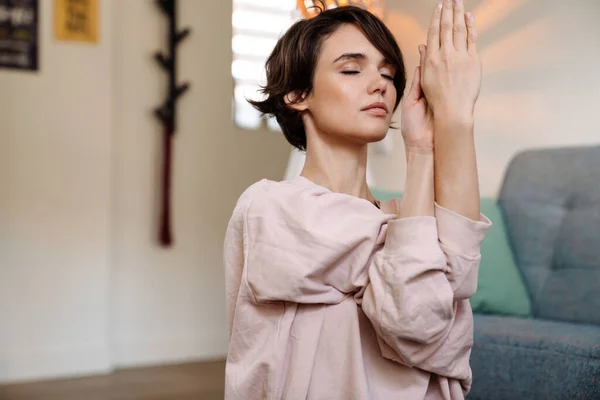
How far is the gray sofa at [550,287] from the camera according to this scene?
1.55 metres

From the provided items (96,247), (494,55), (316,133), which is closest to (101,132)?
(96,247)

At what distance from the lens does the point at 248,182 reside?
12.3 ft

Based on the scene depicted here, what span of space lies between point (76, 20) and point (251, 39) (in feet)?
3.17

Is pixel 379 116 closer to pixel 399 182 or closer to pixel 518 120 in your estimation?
pixel 518 120

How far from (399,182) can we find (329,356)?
2249 mm

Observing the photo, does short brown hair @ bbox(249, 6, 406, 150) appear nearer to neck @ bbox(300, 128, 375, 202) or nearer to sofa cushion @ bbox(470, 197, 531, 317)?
neck @ bbox(300, 128, 375, 202)

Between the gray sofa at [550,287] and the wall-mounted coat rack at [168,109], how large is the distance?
69.6 inches

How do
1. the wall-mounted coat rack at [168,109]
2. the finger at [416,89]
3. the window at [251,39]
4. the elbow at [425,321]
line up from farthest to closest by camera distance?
the window at [251,39] < the wall-mounted coat rack at [168,109] < the finger at [416,89] < the elbow at [425,321]

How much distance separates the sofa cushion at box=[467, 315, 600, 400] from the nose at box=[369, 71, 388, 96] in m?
0.91

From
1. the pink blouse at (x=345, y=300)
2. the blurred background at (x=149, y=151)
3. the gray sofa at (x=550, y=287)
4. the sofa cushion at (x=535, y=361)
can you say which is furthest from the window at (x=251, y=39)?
the pink blouse at (x=345, y=300)

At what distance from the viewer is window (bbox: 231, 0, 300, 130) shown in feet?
12.2

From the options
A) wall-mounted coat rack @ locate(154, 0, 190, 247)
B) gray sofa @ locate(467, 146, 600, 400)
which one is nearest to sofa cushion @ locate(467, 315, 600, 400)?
gray sofa @ locate(467, 146, 600, 400)

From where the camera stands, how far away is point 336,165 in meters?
0.98

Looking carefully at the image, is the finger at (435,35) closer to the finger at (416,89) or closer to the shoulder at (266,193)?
the finger at (416,89)
